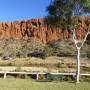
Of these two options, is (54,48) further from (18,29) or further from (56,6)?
(56,6)

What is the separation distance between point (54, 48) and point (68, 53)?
955 centimetres

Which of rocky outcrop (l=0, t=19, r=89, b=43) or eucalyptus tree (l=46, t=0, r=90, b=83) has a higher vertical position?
rocky outcrop (l=0, t=19, r=89, b=43)

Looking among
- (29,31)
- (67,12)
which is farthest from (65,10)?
(29,31)

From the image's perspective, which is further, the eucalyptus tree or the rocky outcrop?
the rocky outcrop

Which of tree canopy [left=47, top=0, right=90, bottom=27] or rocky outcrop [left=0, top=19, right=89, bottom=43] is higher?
Answer: rocky outcrop [left=0, top=19, right=89, bottom=43]

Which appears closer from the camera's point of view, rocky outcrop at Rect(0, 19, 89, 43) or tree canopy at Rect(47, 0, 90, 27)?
tree canopy at Rect(47, 0, 90, 27)

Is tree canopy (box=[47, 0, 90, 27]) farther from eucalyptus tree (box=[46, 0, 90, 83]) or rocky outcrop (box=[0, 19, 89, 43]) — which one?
rocky outcrop (box=[0, 19, 89, 43])

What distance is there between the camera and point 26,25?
14662 cm

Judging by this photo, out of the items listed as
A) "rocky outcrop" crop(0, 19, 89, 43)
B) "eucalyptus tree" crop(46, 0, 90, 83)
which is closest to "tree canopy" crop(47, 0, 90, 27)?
"eucalyptus tree" crop(46, 0, 90, 83)

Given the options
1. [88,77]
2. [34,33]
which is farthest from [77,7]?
[34,33]

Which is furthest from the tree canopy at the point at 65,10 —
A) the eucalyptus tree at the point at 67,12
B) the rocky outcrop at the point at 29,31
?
the rocky outcrop at the point at 29,31

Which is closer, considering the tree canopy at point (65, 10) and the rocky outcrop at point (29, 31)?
the tree canopy at point (65, 10)

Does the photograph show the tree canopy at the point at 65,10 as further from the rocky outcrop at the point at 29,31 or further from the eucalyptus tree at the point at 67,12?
the rocky outcrop at the point at 29,31

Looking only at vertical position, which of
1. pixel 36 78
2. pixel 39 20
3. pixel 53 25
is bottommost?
pixel 36 78
